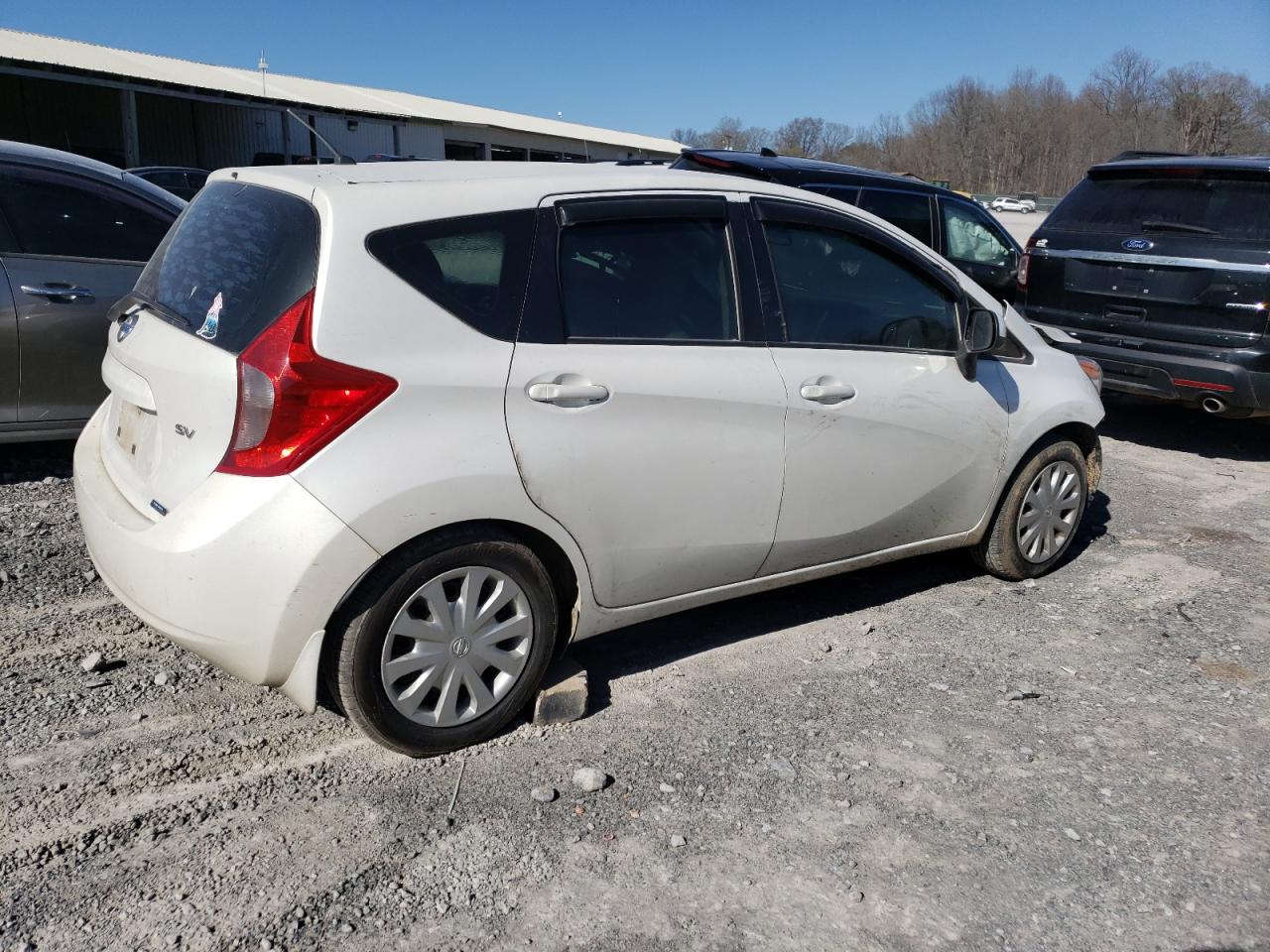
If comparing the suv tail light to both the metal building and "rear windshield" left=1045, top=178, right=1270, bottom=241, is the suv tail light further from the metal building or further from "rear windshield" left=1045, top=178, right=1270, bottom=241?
the metal building

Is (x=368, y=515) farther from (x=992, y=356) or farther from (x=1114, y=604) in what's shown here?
(x=1114, y=604)

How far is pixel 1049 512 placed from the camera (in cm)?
495

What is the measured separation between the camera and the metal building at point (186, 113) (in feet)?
91.3

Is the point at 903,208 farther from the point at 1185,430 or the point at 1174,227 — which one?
the point at 1185,430

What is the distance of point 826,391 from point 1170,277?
433cm

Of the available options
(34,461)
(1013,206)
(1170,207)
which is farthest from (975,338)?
(1013,206)

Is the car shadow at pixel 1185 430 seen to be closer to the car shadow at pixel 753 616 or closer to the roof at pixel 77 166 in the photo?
the car shadow at pixel 753 616

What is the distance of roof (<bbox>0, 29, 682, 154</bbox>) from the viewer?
92.1 feet

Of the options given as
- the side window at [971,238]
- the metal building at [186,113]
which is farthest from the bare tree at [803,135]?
the side window at [971,238]

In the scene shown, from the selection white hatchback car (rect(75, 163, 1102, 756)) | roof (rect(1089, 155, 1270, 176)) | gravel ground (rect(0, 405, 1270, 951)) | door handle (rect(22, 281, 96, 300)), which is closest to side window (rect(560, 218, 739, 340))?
white hatchback car (rect(75, 163, 1102, 756))

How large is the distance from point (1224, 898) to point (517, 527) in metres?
2.19

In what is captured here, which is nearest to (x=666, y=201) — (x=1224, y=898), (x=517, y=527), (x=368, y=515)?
(x=517, y=527)

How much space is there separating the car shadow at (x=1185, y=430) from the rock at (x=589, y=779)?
20.2 ft

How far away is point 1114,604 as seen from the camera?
4.78 m
